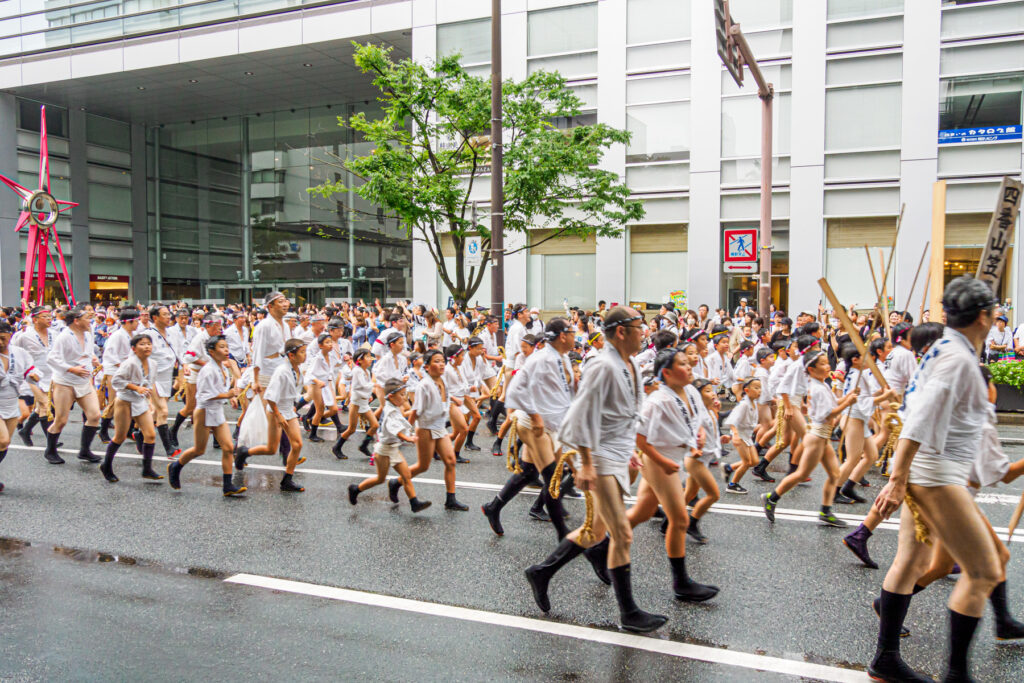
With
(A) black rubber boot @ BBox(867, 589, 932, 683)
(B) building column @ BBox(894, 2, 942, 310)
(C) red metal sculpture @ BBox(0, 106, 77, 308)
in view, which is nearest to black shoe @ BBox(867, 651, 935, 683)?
(A) black rubber boot @ BBox(867, 589, 932, 683)

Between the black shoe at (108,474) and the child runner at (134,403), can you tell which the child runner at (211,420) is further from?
the black shoe at (108,474)

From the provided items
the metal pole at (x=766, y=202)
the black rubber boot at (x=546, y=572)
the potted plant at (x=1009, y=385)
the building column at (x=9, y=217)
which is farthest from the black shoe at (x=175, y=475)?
the building column at (x=9, y=217)

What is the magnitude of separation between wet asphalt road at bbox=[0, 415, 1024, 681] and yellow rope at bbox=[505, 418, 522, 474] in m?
0.59

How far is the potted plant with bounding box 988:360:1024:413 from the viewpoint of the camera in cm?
1234

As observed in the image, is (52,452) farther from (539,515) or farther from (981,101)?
(981,101)

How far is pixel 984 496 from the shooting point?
759 cm

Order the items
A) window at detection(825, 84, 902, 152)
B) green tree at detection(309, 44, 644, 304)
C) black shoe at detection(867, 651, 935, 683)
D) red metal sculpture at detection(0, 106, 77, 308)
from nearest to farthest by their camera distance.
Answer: black shoe at detection(867, 651, 935, 683)
green tree at detection(309, 44, 644, 304)
window at detection(825, 84, 902, 152)
red metal sculpture at detection(0, 106, 77, 308)

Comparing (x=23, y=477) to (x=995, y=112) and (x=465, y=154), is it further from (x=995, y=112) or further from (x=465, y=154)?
(x=995, y=112)

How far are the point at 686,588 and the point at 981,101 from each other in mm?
19520

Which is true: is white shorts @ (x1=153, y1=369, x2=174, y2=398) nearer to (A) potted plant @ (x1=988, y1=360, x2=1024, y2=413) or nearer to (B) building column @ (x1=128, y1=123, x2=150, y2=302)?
(A) potted plant @ (x1=988, y1=360, x2=1024, y2=413)

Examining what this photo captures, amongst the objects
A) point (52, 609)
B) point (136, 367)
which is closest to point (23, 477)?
point (136, 367)

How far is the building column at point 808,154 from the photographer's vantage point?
67.1ft

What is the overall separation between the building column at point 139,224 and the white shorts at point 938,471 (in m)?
38.1

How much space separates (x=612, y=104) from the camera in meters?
22.5
